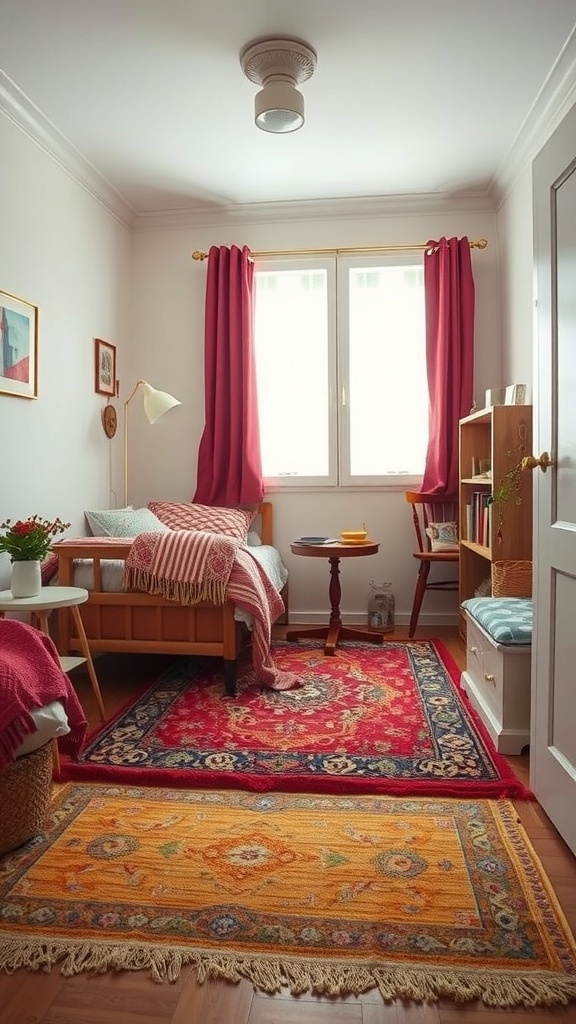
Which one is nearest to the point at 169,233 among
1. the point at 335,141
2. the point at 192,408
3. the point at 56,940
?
the point at 192,408

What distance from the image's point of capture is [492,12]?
267cm

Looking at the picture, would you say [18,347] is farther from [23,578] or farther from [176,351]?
[176,351]

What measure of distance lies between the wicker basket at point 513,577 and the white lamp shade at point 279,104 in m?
2.22

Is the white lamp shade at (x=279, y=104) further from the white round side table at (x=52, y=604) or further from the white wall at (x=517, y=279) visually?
the white round side table at (x=52, y=604)

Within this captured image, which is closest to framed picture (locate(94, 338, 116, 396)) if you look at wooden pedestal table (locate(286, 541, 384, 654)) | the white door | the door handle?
wooden pedestal table (locate(286, 541, 384, 654))

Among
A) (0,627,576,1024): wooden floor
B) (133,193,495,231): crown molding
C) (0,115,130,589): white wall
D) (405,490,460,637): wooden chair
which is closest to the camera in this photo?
(0,627,576,1024): wooden floor

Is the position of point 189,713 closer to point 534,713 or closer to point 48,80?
point 534,713

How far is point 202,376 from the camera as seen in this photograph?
4.79 m

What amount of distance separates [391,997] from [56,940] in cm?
68

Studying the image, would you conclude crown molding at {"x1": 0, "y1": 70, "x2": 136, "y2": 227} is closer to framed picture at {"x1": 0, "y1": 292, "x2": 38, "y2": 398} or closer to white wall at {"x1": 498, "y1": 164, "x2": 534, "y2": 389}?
framed picture at {"x1": 0, "y1": 292, "x2": 38, "y2": 398}

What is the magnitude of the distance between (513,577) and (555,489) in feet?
4.66

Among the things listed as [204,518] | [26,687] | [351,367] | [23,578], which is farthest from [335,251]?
[26,687]

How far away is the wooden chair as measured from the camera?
4.23 m

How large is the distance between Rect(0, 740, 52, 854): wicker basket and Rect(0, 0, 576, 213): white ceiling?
2.65 metres
